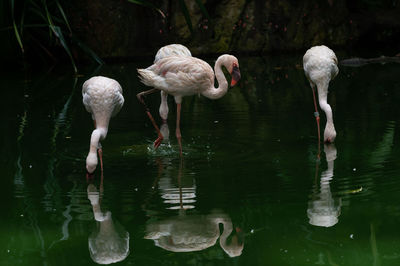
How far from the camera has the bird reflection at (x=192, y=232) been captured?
400 centimetres

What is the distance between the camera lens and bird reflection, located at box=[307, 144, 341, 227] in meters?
4.38

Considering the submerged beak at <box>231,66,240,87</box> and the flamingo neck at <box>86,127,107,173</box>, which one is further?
the submerged beak at <box>231,66,240,87</box>

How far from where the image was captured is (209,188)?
5176 mm

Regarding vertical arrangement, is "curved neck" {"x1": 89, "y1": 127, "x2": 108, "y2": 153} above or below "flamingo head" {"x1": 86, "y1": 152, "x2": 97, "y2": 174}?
above

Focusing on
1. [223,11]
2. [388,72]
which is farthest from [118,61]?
[388,72]

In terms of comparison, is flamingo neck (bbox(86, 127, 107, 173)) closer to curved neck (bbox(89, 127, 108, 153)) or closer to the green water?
curved neck (bbox(89, 127, 108, 153))

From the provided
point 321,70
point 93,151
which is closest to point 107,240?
point 93,151

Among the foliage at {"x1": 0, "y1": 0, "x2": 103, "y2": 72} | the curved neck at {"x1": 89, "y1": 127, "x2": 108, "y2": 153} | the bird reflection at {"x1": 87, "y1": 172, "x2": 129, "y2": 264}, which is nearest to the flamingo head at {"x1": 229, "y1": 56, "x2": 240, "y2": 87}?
the curved neck at {"x1": 89, "y1": 127, "x2": 108, "y2": 153}

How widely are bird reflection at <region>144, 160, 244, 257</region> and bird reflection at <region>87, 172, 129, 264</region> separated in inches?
6.9

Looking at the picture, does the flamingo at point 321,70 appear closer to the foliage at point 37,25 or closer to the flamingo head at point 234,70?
the flamingo head at point 234,70

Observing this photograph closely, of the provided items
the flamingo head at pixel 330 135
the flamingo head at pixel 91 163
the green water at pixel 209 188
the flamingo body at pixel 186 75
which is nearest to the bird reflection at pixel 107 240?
the green water at pixel 209 188

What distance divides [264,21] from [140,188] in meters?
12.2

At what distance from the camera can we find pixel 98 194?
5.14 metres

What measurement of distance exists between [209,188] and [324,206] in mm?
933
